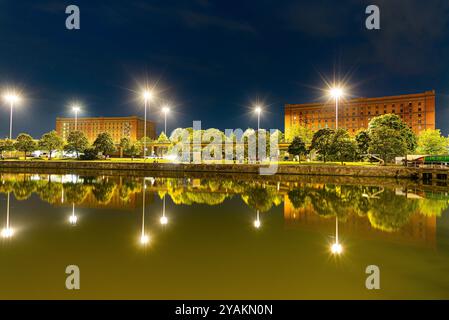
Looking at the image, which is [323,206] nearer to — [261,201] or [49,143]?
[261,201]

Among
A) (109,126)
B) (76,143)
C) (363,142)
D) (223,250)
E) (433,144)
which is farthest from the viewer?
(109,126)

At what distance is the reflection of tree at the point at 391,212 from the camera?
1296 cm

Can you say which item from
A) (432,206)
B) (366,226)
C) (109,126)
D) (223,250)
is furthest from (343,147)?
(109,126)

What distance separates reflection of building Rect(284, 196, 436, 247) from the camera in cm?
1080

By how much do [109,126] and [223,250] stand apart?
17922 cm

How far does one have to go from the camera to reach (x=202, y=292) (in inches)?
249

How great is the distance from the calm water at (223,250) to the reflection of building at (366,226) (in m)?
0.04

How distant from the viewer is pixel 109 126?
173375 millimetres

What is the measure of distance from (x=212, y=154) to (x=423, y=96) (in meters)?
103

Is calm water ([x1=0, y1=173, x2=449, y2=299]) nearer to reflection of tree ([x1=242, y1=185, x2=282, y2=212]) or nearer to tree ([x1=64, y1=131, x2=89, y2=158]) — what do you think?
reflection of tree ([x1=242, y1=185, x2=282, y2=212])

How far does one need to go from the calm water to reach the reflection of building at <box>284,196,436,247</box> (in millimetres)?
43

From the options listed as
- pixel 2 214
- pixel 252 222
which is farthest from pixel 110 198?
pixel 252 222

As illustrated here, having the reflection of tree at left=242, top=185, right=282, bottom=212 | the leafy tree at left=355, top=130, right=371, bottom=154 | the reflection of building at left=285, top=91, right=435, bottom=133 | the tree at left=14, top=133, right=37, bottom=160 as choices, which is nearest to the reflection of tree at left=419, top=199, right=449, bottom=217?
the reflection of tree at left=242, top=185, right=282, bottom=212
